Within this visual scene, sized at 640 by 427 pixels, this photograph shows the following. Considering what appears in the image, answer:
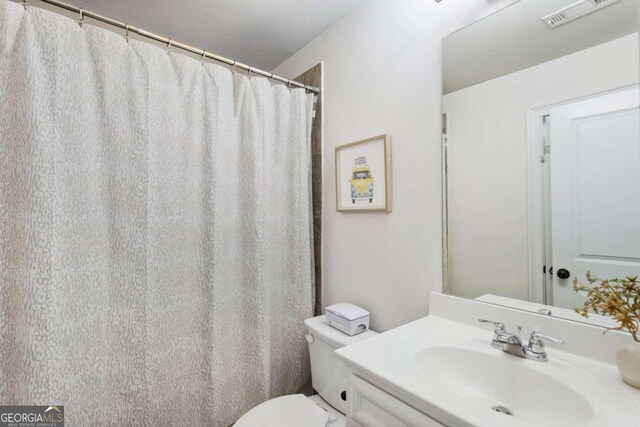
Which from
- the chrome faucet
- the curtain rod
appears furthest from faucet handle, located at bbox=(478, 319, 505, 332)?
the curtain rod

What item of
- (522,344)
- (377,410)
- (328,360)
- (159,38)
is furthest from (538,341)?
(159,38)

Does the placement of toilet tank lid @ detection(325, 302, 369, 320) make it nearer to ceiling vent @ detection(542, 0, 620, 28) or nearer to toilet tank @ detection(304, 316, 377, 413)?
toilet tank @ detection(304, 316, 377, 413)

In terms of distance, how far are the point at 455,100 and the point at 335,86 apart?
76cm

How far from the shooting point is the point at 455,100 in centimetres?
114

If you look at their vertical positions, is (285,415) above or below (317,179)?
below

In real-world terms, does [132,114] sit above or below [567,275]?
above

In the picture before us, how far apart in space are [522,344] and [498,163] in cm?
61

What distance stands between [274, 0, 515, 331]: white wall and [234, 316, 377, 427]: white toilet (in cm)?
24

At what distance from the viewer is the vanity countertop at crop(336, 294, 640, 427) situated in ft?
2.09

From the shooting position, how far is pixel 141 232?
1201 mm

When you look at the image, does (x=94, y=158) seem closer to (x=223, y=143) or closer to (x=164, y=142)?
(x=164, y=142)

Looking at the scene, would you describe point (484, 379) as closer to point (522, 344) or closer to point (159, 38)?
point (522, 344)

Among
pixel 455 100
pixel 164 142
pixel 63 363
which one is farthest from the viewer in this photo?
pixel 164 142

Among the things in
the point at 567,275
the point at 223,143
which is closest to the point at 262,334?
the point at 223,143
